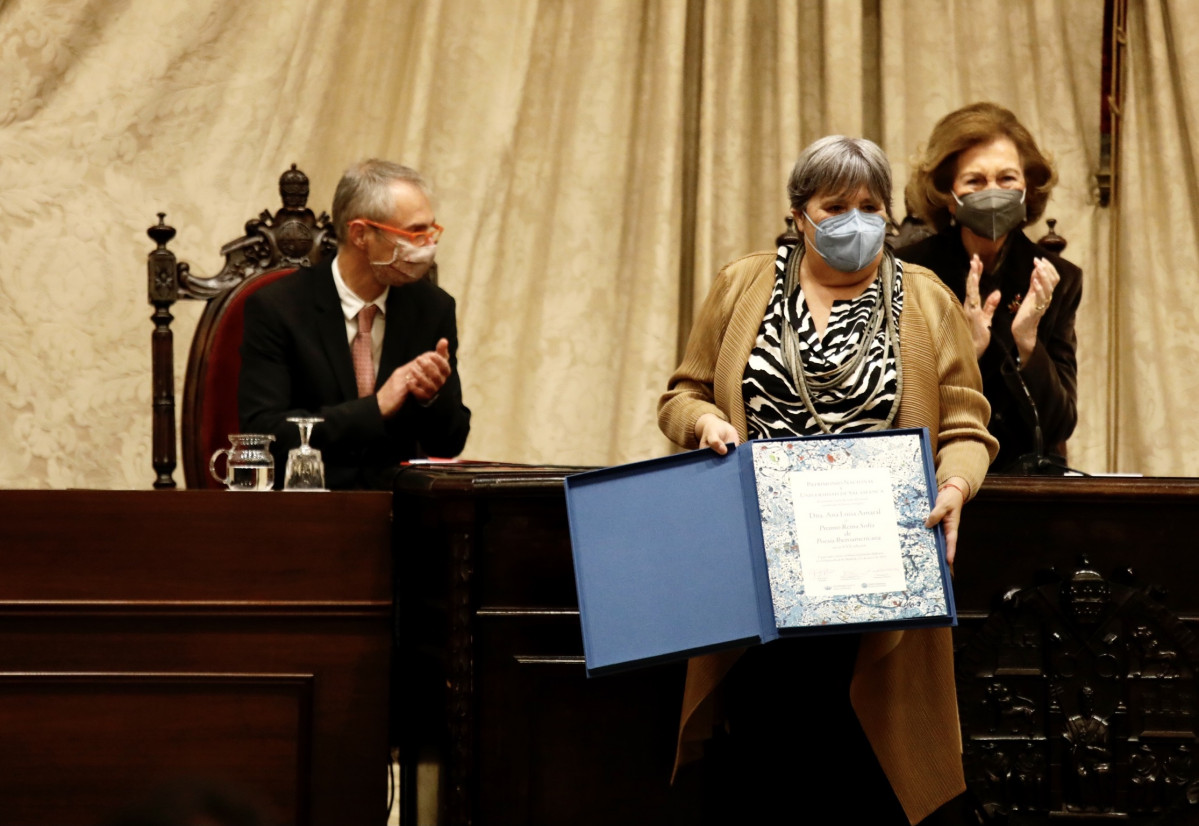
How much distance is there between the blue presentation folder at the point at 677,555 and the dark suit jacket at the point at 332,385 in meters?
1.04

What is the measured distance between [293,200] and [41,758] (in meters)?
1.58

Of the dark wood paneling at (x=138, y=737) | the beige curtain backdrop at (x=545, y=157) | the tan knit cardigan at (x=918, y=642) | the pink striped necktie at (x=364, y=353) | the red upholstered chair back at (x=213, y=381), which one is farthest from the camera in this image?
the beige curtain backdrop at (x=545, y=157)

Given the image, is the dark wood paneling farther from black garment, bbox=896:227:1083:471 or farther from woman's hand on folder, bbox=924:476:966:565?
black garment, bbox=896:227:1083:471

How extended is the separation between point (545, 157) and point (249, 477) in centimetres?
218

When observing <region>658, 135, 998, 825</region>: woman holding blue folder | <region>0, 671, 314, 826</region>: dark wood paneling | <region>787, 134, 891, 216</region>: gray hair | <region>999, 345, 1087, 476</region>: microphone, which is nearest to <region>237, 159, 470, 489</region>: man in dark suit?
<region>0, 671, 314, 826</region>: dark wood paneling

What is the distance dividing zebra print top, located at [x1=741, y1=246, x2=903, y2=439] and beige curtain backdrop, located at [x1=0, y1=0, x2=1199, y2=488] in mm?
2233

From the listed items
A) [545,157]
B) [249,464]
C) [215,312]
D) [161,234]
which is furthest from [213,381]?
[545,157]

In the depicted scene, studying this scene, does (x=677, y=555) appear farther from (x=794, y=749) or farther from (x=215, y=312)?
(x=215, y=312)

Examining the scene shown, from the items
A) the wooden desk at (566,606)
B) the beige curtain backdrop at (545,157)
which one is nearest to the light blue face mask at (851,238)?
the wooden desk at (566,606)

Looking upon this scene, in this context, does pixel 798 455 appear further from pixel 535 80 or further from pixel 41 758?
pixel 535 80

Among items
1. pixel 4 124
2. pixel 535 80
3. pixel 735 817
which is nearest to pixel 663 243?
pixel 535 80

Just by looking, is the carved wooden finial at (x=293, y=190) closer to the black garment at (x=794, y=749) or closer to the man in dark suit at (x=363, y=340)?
the man in dark suit at (x=363, y=340)

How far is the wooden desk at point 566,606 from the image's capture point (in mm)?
2279

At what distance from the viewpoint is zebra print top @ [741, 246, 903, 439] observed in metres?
2.07
